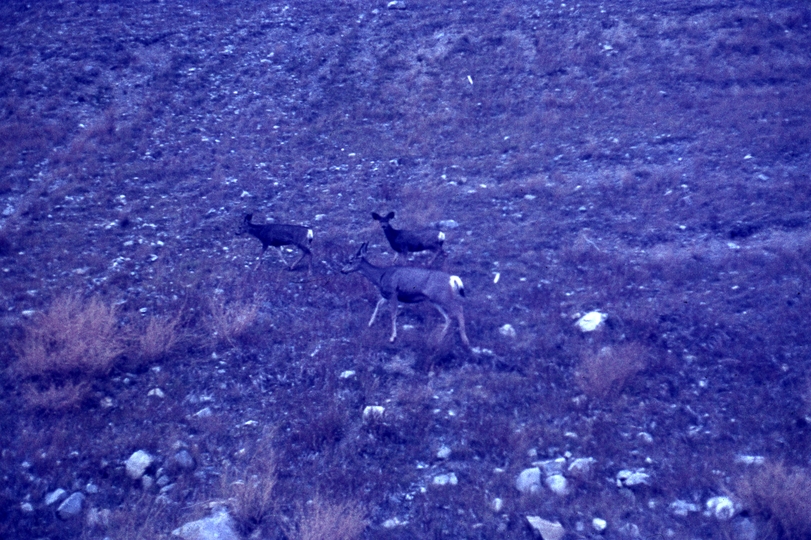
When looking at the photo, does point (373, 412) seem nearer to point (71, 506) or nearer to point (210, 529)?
point (210, 529)

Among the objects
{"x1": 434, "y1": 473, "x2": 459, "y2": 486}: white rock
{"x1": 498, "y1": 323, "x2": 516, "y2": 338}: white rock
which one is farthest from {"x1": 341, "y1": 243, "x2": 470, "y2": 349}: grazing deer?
{"x1": 434, "y1": 473, "x2": 459, "y2": 486}: white rock

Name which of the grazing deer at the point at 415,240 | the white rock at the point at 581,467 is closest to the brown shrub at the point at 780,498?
the white rock at the point at 581,467

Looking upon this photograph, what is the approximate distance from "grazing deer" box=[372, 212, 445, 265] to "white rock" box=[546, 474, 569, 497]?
5.40 m

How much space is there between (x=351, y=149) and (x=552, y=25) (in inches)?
364

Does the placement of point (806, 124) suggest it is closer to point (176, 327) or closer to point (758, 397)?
point (758, 397)

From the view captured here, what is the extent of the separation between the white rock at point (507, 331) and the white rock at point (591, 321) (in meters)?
0.92

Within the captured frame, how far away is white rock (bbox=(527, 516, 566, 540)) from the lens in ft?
21.1

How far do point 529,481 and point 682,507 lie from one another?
1.45 meters

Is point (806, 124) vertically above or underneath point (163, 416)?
underneath

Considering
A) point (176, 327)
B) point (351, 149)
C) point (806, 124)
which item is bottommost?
point (806, 124)

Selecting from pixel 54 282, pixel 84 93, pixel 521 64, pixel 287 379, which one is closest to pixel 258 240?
pixel 54 282

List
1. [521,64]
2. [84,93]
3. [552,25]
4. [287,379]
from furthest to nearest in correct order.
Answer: [552,25] < [521,64] < [84,93] < [287,379]

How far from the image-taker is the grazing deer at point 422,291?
32.2 feet

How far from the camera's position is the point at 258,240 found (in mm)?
13195
